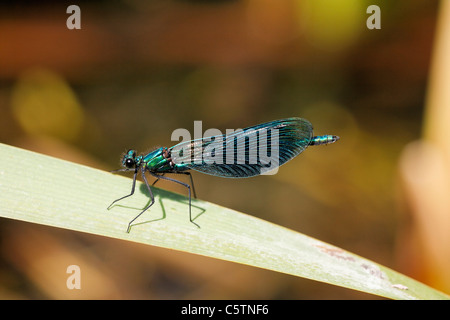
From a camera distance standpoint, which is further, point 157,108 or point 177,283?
point 157,108

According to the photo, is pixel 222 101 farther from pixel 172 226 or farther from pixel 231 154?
pixel 172 226

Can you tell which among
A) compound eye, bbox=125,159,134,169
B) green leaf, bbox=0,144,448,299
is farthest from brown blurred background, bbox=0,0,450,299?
green leaf, bbox=0,144,448,299

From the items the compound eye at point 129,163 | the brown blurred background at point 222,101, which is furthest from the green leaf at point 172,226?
the brown blurred background at point 222,101

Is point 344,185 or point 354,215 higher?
point 344,185

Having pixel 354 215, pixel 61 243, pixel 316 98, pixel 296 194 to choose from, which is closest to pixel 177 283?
pixel 61 243

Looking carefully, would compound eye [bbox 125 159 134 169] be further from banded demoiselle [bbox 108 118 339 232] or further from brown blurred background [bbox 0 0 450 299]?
brown blurred background [bbox 0 0 450 299]
